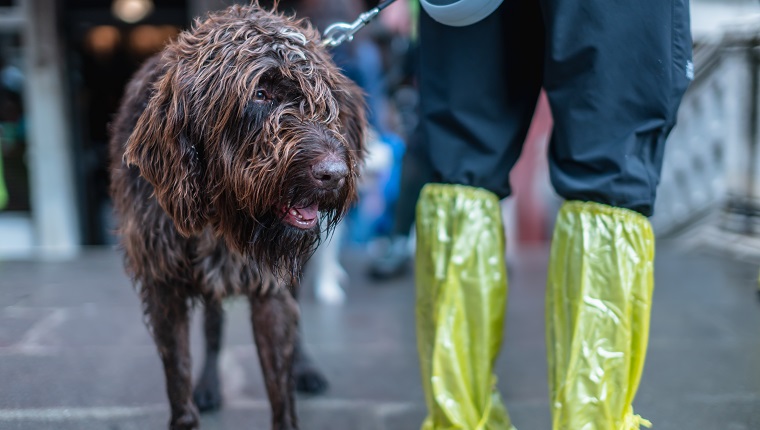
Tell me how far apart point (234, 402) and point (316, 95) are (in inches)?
64.1

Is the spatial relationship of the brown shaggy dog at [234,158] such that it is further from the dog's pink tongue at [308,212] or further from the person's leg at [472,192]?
the person's leg at [472,192]

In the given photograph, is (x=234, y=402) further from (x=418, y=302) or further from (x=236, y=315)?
(x=236, y=315)

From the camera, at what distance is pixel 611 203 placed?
2039 mm

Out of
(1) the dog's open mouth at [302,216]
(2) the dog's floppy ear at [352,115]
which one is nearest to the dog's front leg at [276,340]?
(1) the dog's open mouth at [302,216]

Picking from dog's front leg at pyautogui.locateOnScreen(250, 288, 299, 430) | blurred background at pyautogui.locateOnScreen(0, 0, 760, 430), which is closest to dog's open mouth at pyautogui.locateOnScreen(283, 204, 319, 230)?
Result: dog's front leg at pyautogui.locateOnScreen(250, 288, 299, 430)

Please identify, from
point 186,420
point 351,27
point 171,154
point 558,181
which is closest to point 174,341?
point 186,420

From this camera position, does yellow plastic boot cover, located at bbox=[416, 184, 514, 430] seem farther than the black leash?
No

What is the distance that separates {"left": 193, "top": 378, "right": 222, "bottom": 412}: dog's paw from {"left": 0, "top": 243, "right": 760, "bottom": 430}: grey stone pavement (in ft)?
0.19

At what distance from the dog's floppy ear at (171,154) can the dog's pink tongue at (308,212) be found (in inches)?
11.3

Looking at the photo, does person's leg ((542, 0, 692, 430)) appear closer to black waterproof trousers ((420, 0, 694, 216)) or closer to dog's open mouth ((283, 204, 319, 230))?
black waterproof trousers ((420, 0, 694, 216))

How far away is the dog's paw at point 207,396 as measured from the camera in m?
2.91

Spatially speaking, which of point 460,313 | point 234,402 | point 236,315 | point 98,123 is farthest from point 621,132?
point 98,123

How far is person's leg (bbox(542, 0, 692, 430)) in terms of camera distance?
1975mm

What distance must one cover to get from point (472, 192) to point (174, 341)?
112cm
